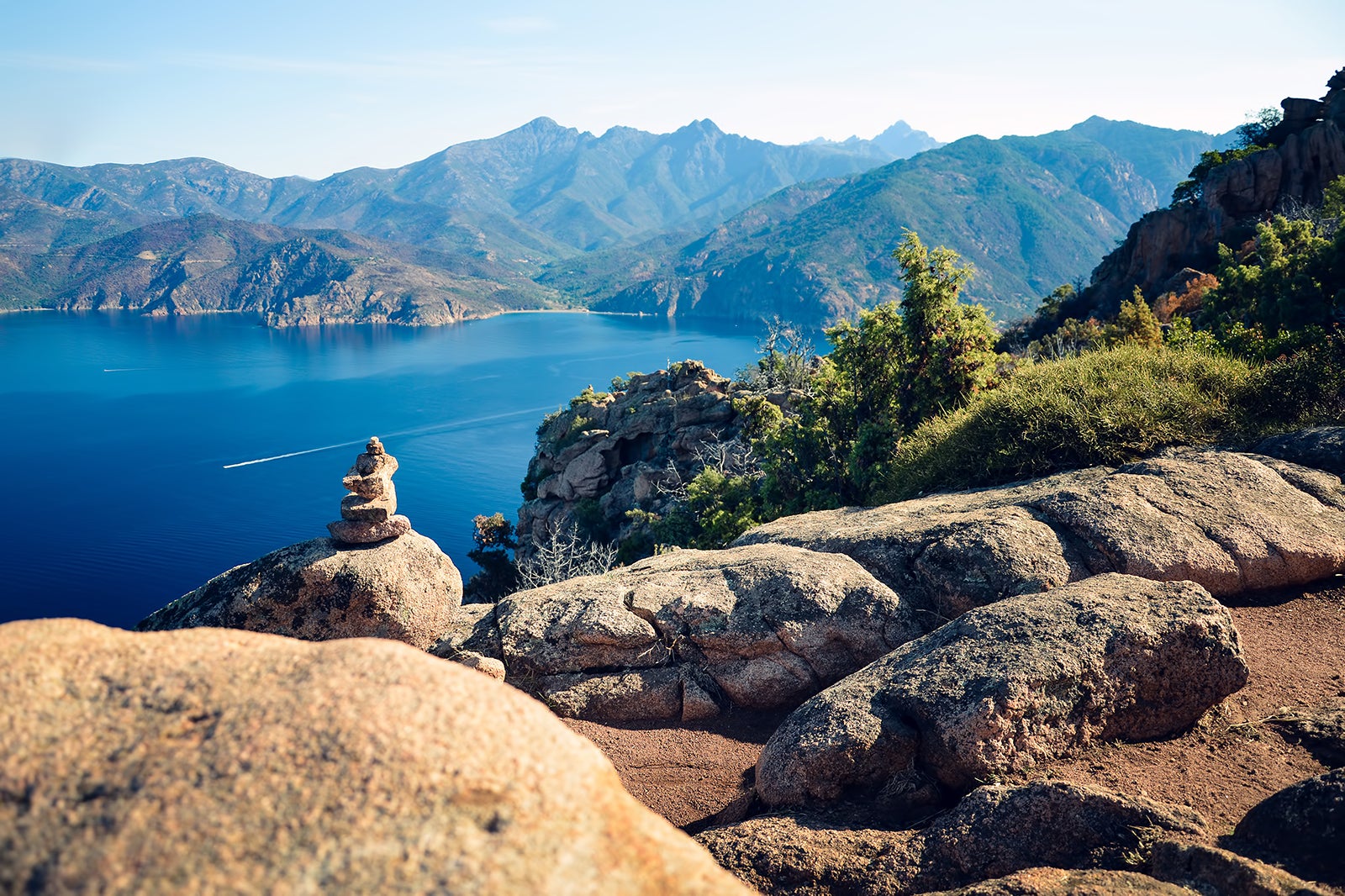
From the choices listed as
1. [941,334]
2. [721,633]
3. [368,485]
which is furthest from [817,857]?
[941,334]

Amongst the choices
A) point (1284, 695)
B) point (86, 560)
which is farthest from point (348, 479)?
point (86, 560)

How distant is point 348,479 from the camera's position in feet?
41.0

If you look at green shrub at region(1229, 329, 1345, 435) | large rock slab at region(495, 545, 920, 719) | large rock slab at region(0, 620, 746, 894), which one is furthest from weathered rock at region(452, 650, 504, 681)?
green shrub at region(1229, 329, 1345, 435)

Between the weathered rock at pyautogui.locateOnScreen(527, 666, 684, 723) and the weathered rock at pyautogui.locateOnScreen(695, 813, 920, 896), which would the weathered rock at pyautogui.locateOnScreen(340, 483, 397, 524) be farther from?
the weathered rock at pyautogui.locateOnScreen(695, 813, 920, 896)

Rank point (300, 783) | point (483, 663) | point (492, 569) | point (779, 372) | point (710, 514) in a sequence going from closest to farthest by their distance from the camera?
point (300, 783) → point (483, 663) → point (710, 514) → point (779, 372) → point (492, 569)

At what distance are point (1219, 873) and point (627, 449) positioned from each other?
4445cm

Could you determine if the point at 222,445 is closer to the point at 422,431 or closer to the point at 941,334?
the point at 422,431

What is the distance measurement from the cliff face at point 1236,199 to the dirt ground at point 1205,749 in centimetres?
4970

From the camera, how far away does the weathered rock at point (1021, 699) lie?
25.0 ft

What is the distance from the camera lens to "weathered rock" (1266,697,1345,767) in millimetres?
7305

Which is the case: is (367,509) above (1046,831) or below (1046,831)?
above

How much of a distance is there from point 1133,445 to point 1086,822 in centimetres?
901

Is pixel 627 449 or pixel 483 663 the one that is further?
pixel 627 449

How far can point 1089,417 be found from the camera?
13828 mm
